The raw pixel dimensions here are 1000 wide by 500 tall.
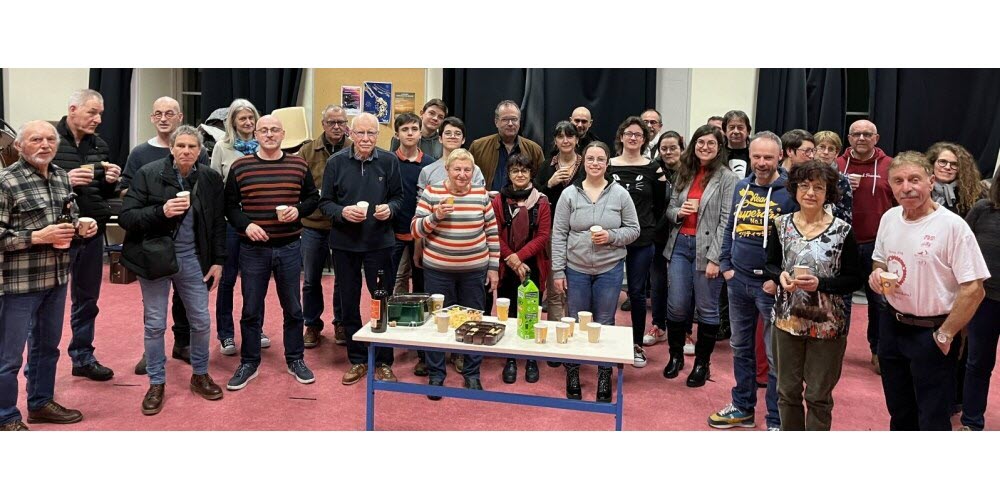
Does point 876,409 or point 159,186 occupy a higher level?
point 159,186

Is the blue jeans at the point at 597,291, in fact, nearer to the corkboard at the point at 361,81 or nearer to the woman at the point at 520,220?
the woman at the point at 520,220

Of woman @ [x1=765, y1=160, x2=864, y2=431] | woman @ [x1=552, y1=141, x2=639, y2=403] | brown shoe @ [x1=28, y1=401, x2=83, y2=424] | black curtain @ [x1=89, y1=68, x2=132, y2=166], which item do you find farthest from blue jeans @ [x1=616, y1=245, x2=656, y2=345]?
black curtain @ [x1=89, y1=68, x2=132, y2=166]

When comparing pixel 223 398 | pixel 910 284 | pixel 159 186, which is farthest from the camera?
pixel 223 398

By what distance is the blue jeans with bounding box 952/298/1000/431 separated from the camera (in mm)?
3045

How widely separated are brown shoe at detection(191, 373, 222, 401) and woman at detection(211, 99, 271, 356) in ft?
1.70

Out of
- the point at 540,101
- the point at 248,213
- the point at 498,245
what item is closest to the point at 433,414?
the point at 498,245

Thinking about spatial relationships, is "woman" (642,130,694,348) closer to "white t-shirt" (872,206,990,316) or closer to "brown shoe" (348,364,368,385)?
"white t-shirt" (872,206,990,316)

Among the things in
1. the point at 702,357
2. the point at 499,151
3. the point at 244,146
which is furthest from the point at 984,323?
the point at 244,146

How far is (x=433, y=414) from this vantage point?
3381mm

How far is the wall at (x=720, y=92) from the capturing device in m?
6.10

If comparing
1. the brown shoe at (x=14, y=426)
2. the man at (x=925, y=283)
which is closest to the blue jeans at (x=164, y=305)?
the brown shoe at (x=14, y=426)

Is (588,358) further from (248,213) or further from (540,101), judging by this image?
(540,101)

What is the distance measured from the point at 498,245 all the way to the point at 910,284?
1.84 meters

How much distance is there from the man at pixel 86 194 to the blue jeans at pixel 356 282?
1198mm
